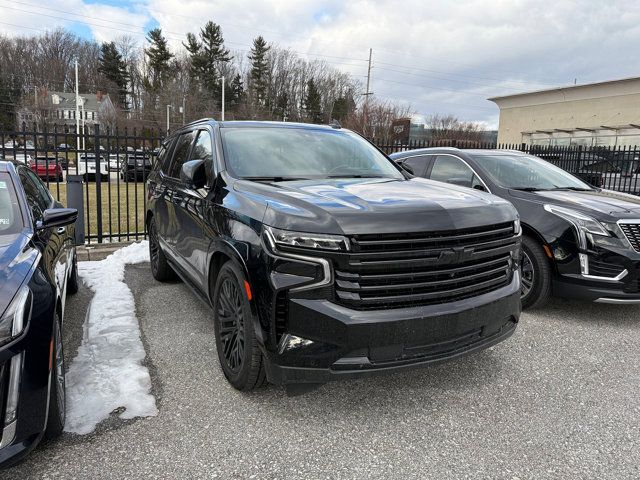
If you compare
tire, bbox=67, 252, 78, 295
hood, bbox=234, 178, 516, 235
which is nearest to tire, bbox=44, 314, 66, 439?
hood, bbox=234, 178, 516, 235

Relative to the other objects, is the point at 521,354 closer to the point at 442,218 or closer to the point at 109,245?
the point at 442,218

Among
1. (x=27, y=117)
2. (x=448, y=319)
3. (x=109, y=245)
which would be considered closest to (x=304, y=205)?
(x=448, y=319)

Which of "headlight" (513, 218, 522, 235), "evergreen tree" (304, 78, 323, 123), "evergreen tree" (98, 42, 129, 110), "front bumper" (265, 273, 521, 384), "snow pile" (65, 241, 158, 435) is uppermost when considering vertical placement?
"evergreen tree" (98, 42, 129, 110)

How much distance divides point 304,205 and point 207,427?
4.67 ft

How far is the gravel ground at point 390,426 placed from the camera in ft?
7.91

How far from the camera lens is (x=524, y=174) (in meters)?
5.57

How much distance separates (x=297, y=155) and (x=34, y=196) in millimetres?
2163

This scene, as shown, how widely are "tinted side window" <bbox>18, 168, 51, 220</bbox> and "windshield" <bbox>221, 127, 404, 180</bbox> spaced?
143 cm

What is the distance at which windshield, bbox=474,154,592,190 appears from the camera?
5.37m

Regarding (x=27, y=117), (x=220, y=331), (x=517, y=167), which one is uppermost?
(x=27, y=117)

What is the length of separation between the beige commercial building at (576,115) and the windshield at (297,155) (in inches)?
1092

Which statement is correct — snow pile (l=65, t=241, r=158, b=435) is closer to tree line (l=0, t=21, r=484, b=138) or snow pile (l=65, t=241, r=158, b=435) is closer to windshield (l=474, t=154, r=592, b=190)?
windshield (l=474, t=154, r=592, b=190)

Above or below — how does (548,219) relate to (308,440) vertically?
above

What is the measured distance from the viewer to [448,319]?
266 centimetres
